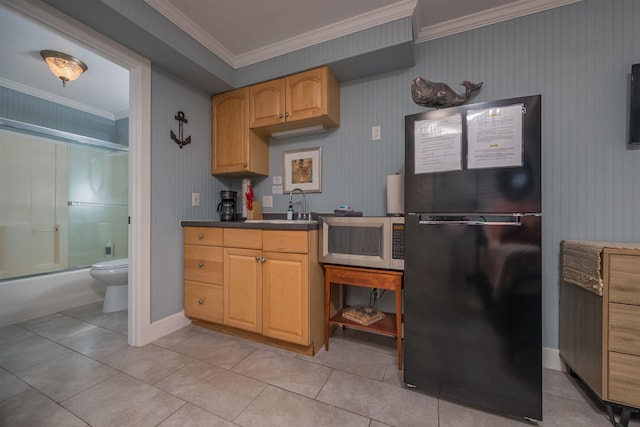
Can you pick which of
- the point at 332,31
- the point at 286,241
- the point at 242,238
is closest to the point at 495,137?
the point at 286,241

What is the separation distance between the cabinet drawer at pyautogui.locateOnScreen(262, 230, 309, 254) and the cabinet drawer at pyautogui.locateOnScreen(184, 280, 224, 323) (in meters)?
0.61

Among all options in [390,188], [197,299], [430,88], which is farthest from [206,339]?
[430,88]

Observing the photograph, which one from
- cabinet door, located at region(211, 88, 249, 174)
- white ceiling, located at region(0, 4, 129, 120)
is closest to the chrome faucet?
cabinet door, located at region(211, 88, 249, 174)

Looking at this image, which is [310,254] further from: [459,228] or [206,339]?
[206,339]

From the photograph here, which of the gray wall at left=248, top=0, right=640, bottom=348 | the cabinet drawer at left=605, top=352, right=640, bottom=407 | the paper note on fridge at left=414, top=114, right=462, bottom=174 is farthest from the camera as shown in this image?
the gray wall at left=248, top=0, right=640, bottom=348

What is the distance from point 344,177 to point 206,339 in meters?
1.75

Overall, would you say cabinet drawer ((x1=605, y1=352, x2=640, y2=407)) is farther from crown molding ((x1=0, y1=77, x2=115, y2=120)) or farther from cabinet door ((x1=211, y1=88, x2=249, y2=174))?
crown molding ((x1=0, y1=77, x2=115, y2=120))

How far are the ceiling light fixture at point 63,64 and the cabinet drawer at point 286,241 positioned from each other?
241cm

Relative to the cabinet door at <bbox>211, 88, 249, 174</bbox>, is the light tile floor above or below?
below

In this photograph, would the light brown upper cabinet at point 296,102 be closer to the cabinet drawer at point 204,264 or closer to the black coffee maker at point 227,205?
the black coffee maker at point 227,205

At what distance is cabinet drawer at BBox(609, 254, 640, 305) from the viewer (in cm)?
109

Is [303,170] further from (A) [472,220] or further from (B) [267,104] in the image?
(A) [472,220]

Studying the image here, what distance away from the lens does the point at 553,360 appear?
1.61m

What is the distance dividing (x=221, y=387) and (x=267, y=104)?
6.96 feet
